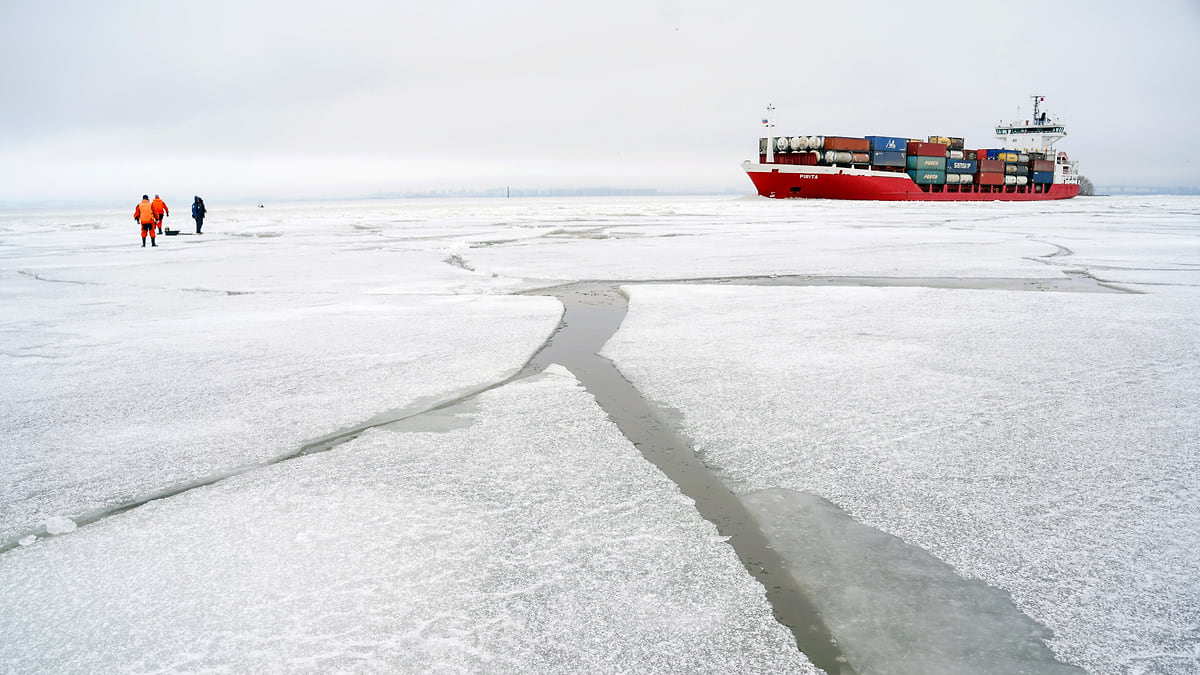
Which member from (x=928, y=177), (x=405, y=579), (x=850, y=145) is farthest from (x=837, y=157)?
(x=405, y=579)

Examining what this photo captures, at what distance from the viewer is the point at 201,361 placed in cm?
422

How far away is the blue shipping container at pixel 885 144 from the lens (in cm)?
4878

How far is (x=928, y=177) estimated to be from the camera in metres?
49.3

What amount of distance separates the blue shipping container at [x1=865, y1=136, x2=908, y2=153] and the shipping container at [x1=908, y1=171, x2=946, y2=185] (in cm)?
187

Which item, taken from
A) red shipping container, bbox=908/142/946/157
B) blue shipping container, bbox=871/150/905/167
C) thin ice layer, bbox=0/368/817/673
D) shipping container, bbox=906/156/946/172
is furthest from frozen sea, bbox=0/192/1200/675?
red shipping container, bbox=908/142/946/157

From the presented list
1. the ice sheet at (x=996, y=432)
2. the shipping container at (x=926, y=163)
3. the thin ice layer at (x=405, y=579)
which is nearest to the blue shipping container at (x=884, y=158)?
the shipping container at (x=926, y=163)

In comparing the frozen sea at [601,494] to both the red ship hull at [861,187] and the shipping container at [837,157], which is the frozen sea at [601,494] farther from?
the shipping container at [837,157]

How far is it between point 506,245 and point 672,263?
175 inches

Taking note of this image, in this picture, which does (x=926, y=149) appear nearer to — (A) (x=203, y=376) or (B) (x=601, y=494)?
(A) (x=203, y=376)

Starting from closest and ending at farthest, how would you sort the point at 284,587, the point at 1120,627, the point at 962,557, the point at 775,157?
the point at 1120,627, the point at 284,587, the point at 962,557, the point at 775,157

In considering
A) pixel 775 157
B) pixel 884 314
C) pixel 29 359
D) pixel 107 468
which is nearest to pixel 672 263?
pixel 884 314

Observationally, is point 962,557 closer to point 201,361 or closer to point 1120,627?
point 1120,627

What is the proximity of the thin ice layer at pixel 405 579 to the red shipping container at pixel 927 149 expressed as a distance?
53251mm

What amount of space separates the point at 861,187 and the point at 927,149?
21.6ft
